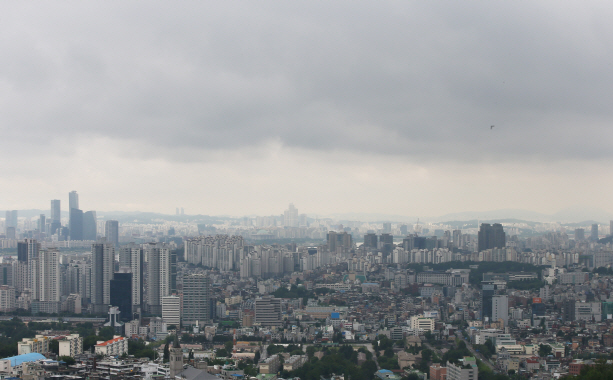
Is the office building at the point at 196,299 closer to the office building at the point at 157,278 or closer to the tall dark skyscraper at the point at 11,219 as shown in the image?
the office building at the point at 157,278

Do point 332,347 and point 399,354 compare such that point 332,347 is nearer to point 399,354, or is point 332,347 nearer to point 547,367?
point 399,354

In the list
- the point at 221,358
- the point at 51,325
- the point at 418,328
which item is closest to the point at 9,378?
the point at 221,358

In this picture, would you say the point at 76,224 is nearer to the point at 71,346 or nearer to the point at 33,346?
the point at 33,346

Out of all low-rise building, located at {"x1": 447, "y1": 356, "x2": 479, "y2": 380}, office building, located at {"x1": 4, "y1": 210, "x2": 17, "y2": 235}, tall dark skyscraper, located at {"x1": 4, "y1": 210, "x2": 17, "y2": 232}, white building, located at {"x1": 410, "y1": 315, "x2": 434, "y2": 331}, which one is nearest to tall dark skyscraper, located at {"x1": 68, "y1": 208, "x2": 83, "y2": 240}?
office building, located at {"x1": 4, "y1": 210, "x2": 17, "y2": 235}

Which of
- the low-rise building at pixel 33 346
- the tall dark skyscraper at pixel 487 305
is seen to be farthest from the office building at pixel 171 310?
the tall dark skyscraper at pixel 487 305

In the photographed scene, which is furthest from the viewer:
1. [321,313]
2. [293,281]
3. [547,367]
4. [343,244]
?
[343,244]
